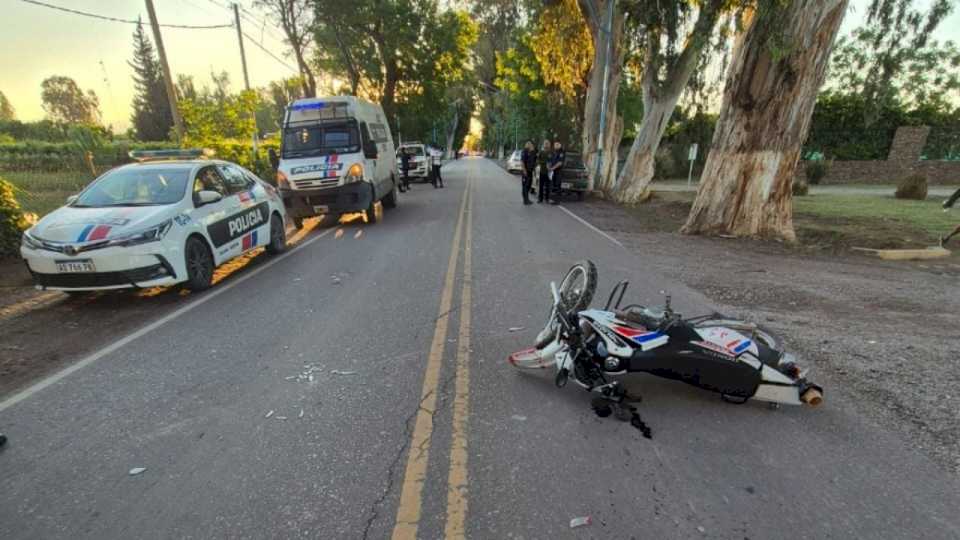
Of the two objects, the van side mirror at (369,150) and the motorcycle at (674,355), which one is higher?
the van side mirror at (369,150)

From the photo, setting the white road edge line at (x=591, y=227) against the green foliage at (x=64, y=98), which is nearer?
the white road edge line at (x=591, y=227)

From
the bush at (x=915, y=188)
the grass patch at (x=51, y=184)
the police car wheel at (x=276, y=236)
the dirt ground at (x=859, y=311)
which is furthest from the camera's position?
the bush at (x=915, y=188)

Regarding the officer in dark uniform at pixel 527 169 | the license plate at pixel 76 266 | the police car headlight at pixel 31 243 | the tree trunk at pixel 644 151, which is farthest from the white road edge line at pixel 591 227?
the police car headlight at pixel 31 243

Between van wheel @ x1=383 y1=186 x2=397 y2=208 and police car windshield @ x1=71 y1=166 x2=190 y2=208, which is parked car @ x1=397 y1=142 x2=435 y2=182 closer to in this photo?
van wheel @ x1=383 y1=186 x2=397 y2=208

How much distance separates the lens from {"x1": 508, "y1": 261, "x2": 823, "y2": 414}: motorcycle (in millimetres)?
3447

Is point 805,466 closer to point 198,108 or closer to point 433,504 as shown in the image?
point 433,504

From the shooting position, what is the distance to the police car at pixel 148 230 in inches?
219

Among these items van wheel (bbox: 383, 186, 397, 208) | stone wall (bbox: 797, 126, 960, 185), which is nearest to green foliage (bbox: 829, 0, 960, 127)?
stone wall (bbox: 797, 126, 960, 185)

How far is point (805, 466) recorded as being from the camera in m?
2.94

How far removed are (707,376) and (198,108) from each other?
1879 centimetres

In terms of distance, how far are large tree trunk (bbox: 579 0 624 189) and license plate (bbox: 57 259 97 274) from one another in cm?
1658

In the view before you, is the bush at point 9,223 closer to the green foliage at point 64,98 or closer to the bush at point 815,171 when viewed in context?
the bush at point 815,171

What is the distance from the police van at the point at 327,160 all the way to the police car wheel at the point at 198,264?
4.61 m

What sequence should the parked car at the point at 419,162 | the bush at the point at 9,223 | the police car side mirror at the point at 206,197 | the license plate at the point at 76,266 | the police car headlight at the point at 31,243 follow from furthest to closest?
the parked car at the point at 419,162 → the bush at the point at 9,223 → the police car side mirror at the point at 206,197 → the police car headlight at the point at 31,243 → the license plate at the point at 76,266
